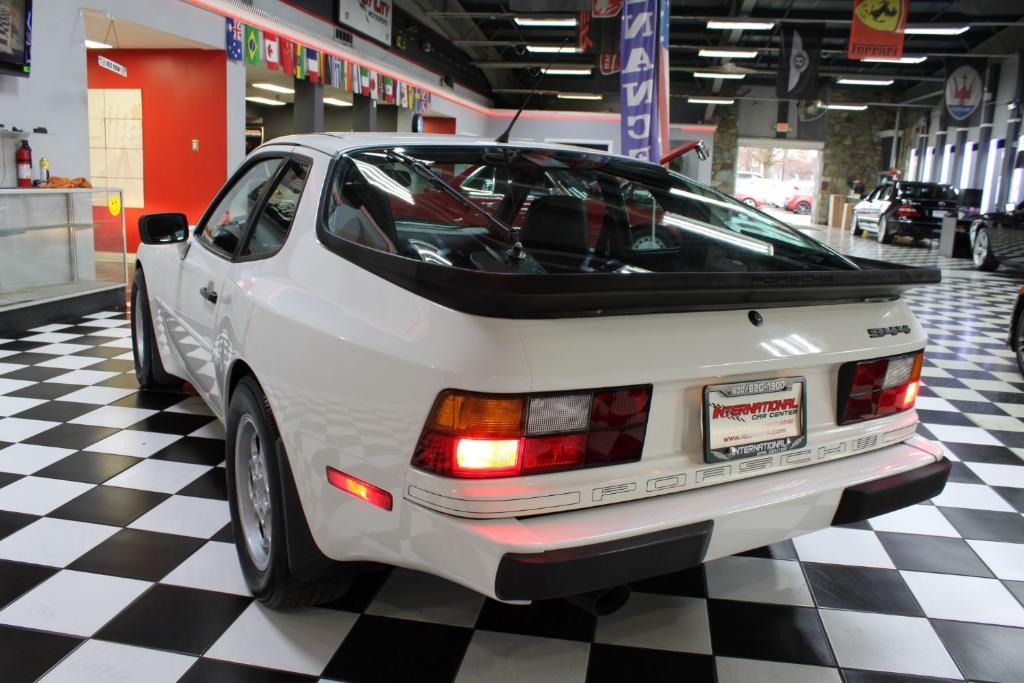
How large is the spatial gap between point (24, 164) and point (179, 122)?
11.2 feet

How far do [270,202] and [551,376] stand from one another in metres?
1.17

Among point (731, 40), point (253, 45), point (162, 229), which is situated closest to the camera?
point (162, 229)

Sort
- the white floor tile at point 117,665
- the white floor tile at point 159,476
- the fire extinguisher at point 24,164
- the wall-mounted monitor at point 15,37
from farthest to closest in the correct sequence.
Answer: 1. the fire extinguisher at point 24,164
2. the wall-mounted monitor at point 15,37
3. the white floor tile at point 159,476
4. the white floor tile at point 117,665

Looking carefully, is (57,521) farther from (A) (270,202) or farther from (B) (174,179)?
(B) (174,179)

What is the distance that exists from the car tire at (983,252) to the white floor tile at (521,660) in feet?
36.9

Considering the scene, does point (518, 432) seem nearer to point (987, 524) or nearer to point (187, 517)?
point (187, 517)

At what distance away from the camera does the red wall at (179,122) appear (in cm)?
893

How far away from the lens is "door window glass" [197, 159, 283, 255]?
2.29 m

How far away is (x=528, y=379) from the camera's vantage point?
1.29 meters

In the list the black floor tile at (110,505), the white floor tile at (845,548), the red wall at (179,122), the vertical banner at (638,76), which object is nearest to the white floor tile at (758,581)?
the white floor tile at (845,548)

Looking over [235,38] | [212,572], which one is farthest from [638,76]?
[235,38]

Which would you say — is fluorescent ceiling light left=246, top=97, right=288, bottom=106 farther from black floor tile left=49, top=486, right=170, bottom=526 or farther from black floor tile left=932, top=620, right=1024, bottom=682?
black floor tile left=932, top=620, right=1024, bottom=682

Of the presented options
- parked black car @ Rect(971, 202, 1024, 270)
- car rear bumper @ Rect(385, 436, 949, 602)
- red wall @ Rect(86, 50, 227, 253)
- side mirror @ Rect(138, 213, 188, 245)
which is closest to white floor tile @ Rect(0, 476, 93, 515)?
side mirror @ Rect(138, 213, 188, 245)

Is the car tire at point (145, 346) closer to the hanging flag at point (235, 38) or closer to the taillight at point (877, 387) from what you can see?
the taillight at point (877, 387)
